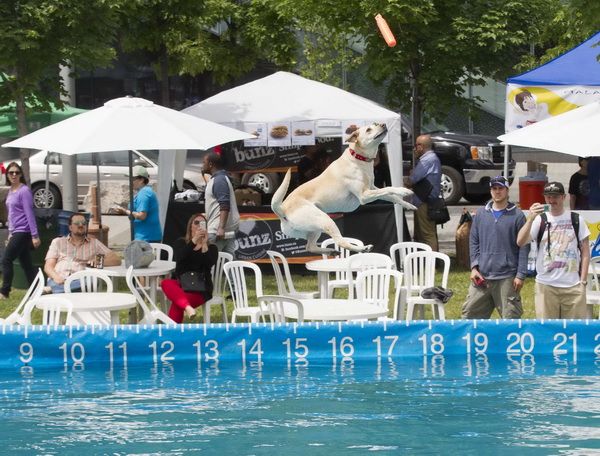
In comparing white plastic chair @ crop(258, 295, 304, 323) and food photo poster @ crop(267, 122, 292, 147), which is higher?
food photo poster @ crop(267, 122, 292, 147)

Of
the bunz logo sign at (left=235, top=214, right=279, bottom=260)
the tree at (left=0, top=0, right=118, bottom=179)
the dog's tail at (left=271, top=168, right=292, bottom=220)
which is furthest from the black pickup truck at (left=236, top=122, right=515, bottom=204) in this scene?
the dog's tail at (left=271, top=168, right=292, bottom=220)

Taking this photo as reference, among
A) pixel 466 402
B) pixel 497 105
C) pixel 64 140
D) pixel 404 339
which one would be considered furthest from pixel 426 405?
pixel 497 105

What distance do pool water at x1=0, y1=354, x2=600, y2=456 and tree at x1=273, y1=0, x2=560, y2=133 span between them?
8.13 m

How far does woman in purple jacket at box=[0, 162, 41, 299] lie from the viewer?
12273 millimetres

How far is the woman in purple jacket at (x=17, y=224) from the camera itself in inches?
483

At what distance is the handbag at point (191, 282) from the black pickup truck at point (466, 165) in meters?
12.5

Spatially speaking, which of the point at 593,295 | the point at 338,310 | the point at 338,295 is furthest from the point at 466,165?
the point at 338,310

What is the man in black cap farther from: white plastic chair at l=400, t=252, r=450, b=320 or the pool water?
white plastic chair at l=400, t=252, r=450, b=320

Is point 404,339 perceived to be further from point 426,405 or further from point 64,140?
point 64,140

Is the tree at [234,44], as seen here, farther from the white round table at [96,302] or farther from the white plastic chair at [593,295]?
the white plastic chair at [593,295]

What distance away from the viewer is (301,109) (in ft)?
47.4

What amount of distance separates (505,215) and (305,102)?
5759mm

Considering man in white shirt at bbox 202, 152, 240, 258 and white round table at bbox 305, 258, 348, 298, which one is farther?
man in white shirt at bbox 202, 152, 240, 258

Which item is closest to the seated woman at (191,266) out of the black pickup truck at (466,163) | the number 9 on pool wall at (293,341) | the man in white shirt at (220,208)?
the number 9 on pool wall at (293,341)
